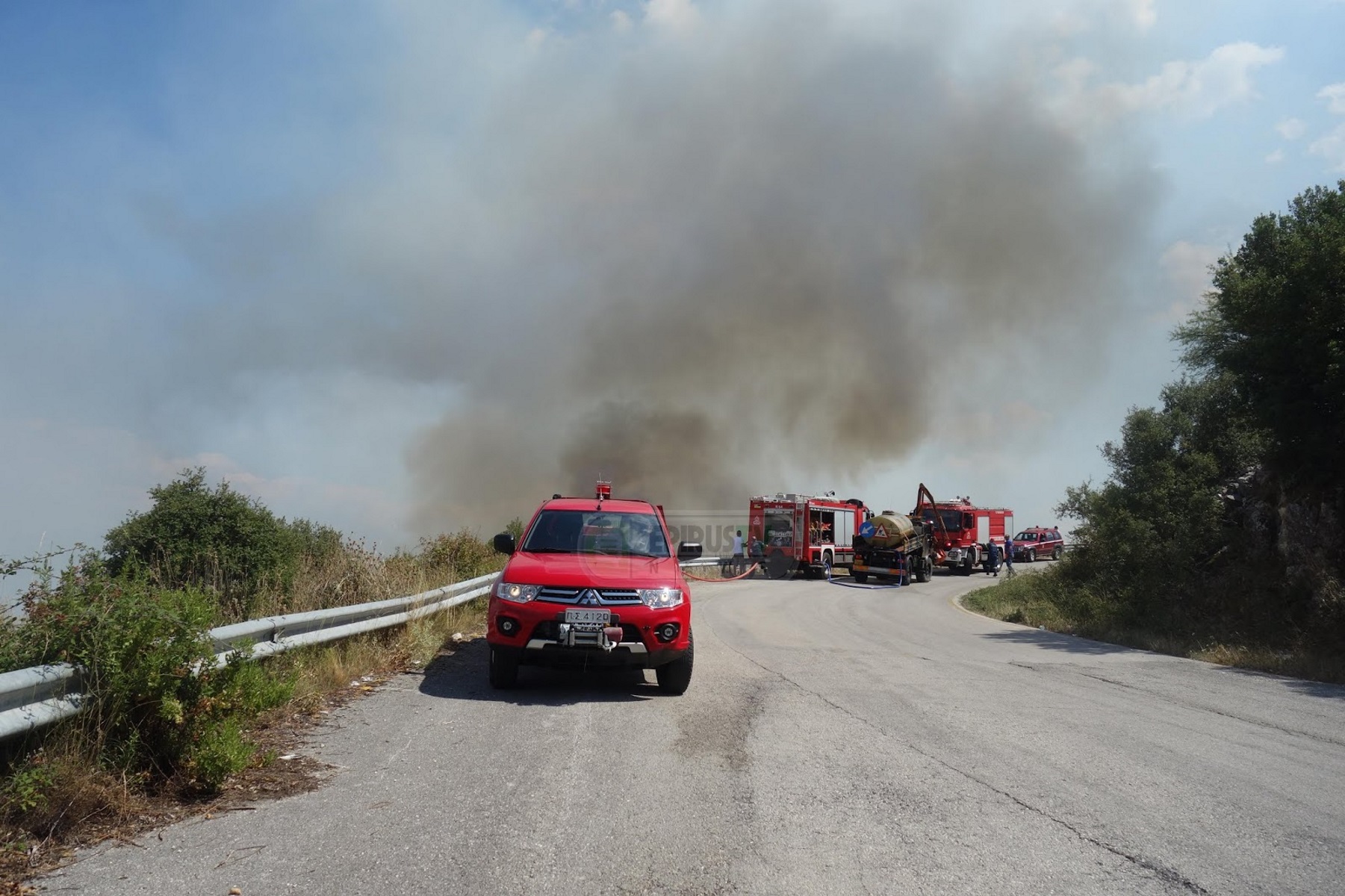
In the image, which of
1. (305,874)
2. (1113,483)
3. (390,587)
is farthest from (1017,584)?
(305,874)

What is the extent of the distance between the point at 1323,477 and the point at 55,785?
52.6 feet

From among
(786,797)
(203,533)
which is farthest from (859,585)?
(786,797)

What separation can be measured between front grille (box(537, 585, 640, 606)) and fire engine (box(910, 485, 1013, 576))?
27.0 m

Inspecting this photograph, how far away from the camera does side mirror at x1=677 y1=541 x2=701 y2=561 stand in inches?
311

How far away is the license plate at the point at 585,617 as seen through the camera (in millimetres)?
6934

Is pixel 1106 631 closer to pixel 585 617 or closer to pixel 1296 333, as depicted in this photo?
pixel 1296 333

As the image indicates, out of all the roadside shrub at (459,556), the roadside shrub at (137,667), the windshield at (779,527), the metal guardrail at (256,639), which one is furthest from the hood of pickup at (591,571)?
the windshield at (779,527)

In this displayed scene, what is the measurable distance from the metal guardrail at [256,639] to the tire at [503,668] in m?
1.39

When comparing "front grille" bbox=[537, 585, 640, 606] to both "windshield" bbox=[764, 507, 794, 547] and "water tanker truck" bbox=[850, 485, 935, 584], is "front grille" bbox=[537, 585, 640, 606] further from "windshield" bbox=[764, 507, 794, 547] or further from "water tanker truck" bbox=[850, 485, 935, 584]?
"windshield" bbox=[764, 507, 794, 547]

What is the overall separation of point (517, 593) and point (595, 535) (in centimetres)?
136

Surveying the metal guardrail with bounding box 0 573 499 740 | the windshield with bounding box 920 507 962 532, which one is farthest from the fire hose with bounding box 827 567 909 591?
the metal guardrail with bounding box 0 573 499 740

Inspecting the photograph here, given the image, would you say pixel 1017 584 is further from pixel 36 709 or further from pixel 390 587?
pixel 36 709

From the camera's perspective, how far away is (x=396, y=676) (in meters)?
7.80

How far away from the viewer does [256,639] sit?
601 cm
